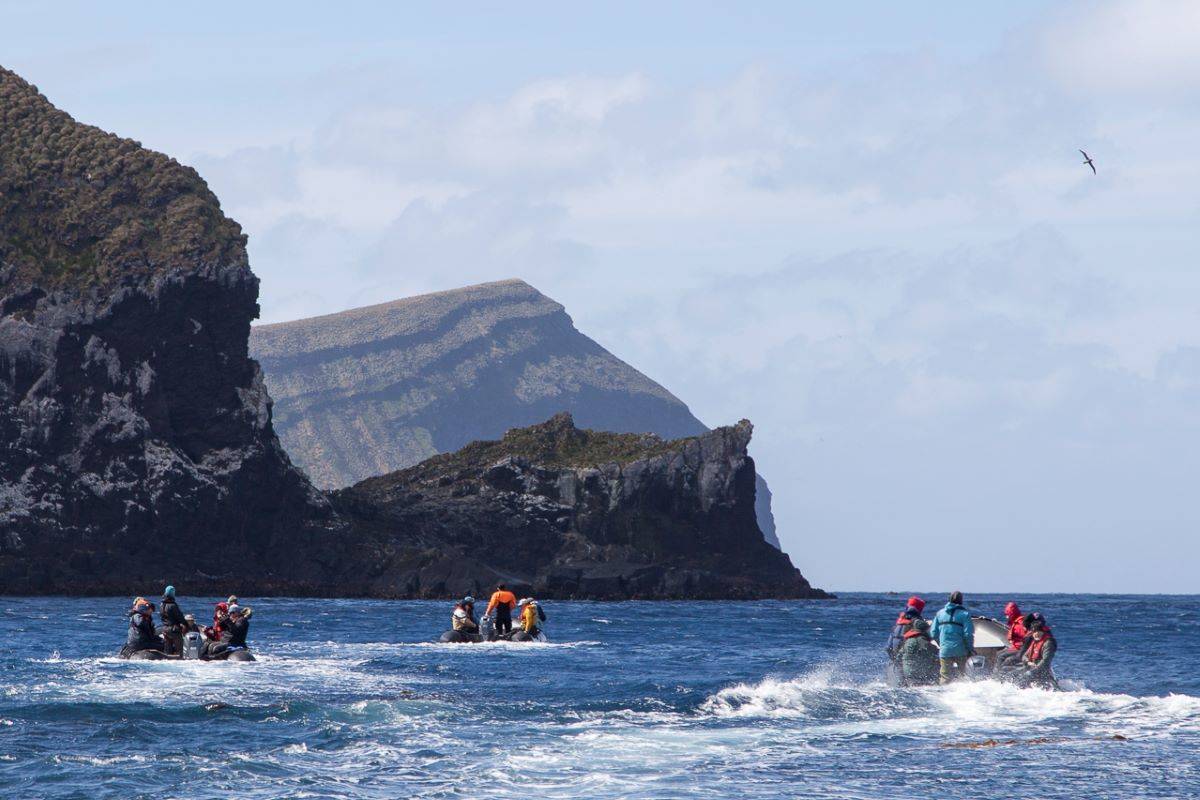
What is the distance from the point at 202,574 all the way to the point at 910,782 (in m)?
105

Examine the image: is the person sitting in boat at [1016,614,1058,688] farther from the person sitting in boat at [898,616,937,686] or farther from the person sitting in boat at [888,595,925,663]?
the person sitting in boat at [888,595,925,663]

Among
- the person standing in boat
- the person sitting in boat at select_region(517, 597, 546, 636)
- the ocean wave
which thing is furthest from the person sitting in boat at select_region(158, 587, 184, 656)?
the person standing in boat

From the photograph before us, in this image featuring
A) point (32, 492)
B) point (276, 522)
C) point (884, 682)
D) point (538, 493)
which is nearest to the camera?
point (884, 682)

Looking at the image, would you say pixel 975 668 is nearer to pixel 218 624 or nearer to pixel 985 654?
pixel 985 654

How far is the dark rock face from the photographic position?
145250 mm

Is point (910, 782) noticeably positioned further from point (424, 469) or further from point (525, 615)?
point (424, 469)

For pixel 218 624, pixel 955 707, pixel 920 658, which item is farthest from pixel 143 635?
pixel 955 707

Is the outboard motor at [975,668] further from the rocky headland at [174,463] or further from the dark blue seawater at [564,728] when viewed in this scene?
the rocky headland at [174,463]

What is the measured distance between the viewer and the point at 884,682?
4031 cm

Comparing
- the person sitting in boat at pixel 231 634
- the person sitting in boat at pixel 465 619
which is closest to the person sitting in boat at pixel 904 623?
the person sitting in boat at pixel 231 634

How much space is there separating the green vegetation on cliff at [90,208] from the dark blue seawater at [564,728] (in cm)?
8099

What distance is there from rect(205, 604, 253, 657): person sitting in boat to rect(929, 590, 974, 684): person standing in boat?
19658 millimetres

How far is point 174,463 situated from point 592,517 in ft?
147

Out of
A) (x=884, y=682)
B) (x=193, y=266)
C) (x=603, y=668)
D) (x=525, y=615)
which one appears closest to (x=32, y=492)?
(x=193, y=266)
